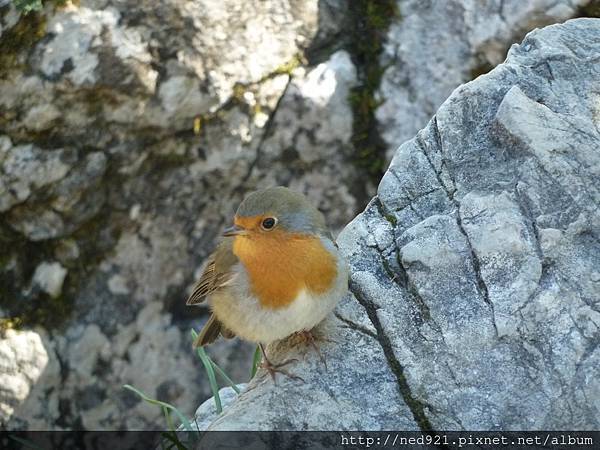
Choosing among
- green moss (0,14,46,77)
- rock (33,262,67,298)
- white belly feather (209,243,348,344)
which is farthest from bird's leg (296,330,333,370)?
green moss (0,14,46,77)

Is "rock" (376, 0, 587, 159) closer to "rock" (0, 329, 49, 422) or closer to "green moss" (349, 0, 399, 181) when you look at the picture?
"green moss" (349, 0, 399, 181)

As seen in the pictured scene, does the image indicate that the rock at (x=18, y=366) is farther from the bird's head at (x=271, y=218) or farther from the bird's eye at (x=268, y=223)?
the bird's eye at (x=268, y=223)

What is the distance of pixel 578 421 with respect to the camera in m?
3.71

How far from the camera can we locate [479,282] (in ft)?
A: 13.4

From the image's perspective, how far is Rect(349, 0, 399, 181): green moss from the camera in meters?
6.48

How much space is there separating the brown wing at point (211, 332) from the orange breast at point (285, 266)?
2.27 ft

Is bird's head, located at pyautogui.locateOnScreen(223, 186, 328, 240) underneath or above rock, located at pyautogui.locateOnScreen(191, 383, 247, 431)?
above

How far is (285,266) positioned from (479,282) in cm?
90

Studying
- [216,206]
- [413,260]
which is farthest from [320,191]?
[413,260]

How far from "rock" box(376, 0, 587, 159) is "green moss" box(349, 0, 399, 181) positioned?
0.05 metres

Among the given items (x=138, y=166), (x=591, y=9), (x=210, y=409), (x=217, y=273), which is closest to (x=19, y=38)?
(x=138, y=166)

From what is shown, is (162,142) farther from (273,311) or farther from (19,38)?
(273,311)

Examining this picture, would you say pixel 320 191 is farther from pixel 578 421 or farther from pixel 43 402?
pixel 578 421

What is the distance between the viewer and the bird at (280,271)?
161 inches
